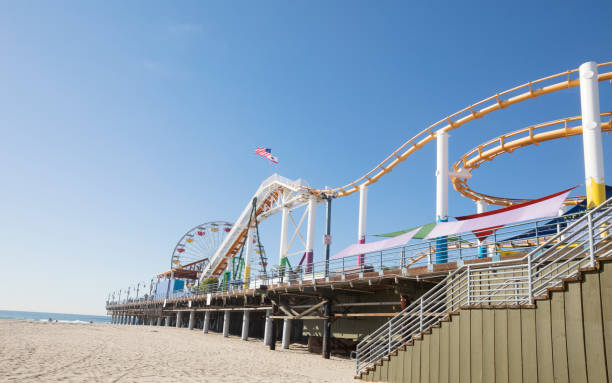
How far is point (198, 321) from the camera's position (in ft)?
157

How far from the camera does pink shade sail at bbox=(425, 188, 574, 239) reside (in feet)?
43.8

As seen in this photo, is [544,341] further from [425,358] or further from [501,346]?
[425,358]

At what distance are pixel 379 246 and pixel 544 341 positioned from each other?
34.3ft

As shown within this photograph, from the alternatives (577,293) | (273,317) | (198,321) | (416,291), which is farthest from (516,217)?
(198,321)

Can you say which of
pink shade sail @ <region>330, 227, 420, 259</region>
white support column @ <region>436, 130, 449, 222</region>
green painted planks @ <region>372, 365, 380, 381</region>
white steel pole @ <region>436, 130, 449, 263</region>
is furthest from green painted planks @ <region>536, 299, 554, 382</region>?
white support column @ <region>436, 130, 449, 222</region>

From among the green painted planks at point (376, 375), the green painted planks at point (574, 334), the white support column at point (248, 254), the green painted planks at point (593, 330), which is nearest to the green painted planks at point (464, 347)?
the green painted planks at point (574, 334)

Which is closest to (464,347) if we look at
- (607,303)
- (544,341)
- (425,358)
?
(425,358)

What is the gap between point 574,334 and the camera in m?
7.21

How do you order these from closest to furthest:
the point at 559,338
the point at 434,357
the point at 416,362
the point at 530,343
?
the point at 559,338
the point at 530,343
the point at 434,357
the point at 416,362

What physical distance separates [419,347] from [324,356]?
10695 millimetres

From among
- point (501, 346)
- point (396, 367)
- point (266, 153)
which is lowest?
point (396, 367)

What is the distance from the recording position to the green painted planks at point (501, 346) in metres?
8.40

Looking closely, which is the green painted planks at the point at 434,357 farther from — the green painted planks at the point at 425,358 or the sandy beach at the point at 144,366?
the sandy beach at the point at 144,366

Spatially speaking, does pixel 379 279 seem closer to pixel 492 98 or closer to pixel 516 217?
pixel 516 217
